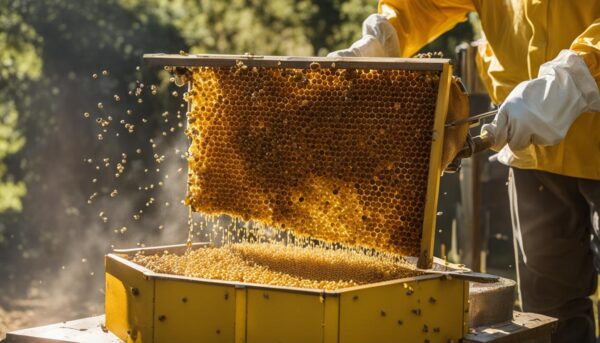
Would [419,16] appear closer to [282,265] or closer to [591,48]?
[591,48]

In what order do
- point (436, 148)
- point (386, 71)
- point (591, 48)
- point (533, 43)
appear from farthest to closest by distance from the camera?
point (533, 43)
point (591, 48)
point (386, 71)
point (436, 148)

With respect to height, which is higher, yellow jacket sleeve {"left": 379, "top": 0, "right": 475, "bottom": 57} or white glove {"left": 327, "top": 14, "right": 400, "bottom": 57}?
yellow jacket sleeve {"left": 379, "top": 0, "right": 475, "bottom": 57}

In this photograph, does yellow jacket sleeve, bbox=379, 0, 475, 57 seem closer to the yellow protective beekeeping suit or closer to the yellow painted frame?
the yellow protective beekeeping suit

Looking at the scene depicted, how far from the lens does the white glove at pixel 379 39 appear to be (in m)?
3.32

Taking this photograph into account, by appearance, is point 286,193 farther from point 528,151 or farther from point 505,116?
point 528,151

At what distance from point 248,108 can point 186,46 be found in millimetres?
4808

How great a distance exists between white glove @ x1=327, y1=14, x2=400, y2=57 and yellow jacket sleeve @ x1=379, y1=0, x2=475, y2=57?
0.23 feet

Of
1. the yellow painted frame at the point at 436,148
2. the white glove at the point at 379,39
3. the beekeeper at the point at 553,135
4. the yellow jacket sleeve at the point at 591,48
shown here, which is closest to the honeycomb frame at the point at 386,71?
the yellow painted frame at the point at 436,148

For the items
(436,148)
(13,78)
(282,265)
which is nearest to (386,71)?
(436,148)

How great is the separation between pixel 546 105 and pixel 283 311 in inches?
40.6

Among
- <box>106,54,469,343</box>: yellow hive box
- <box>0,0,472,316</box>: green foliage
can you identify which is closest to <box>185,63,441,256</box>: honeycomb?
<box>106,54,469,343</box>: yellow hive box

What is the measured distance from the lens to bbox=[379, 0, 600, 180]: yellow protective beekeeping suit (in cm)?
310

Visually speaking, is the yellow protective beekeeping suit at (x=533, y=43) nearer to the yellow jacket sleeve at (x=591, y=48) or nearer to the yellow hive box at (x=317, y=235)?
the yellow jacket sleeve at (x=591, y=48)

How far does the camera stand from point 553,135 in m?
2.67
